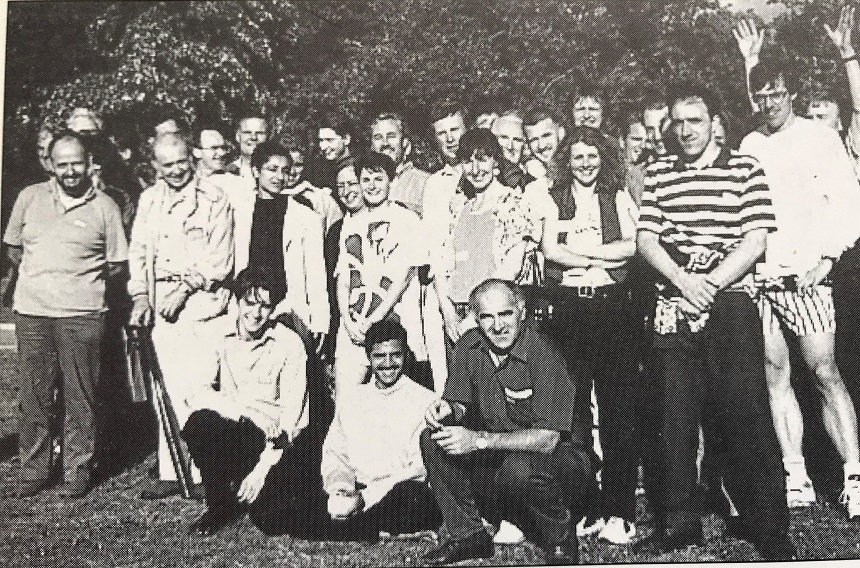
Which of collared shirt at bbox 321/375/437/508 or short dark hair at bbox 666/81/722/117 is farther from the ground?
short dark hair at bbox 666/81/722/117

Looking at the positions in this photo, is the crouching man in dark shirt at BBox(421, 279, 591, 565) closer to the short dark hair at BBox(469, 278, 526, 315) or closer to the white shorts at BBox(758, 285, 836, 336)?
the short dark hair at BBox(469, 278, 526, 315)

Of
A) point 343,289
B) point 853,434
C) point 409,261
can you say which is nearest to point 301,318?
point 343,289

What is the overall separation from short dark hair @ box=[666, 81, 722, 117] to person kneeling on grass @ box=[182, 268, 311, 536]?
7.60 ft

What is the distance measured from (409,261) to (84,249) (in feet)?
5.58

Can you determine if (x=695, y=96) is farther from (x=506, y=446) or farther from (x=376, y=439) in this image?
(x=376, y=439)

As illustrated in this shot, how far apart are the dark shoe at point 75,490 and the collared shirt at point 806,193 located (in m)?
3.63

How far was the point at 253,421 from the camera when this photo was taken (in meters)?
5.03

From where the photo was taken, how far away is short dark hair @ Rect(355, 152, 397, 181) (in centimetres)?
525

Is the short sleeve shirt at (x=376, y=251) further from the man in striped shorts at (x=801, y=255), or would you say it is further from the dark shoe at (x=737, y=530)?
the dark shoe at (x=737, y=530)

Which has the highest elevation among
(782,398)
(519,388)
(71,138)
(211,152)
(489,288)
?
(71,138)

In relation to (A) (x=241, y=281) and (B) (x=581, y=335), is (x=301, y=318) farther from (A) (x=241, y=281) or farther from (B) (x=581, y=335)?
(B) (x=581, y=335)

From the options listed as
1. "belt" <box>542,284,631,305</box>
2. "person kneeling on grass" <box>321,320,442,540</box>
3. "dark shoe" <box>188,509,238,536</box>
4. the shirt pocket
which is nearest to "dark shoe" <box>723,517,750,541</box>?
the shirt pocket

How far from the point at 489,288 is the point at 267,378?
122 cm

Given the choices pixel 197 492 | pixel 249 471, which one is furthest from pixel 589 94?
pixel 197 492
